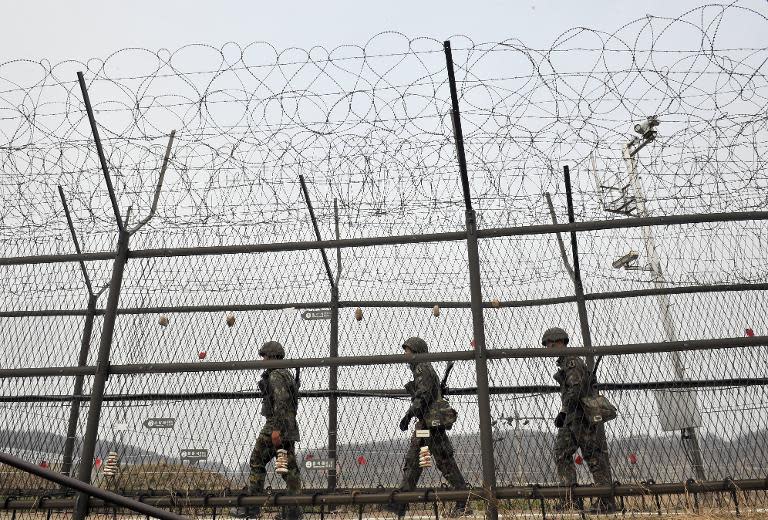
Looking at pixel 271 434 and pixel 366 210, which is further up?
pixel 366 210

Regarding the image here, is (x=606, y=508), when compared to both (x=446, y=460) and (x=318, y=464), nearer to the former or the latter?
(x=446, y=460)

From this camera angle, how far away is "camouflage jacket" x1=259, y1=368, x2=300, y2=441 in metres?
5.44

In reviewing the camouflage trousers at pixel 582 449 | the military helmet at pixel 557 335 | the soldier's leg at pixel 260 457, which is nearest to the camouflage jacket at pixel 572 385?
the camouflage trousers at pixel 582 449

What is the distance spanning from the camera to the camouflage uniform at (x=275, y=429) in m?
5.41

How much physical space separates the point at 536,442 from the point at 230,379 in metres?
2.56

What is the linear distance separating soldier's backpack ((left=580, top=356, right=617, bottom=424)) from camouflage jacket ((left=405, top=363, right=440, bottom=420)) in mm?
1277

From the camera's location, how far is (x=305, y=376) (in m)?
5.93

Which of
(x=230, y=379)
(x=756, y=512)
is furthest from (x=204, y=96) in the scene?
(x=756, y=512)

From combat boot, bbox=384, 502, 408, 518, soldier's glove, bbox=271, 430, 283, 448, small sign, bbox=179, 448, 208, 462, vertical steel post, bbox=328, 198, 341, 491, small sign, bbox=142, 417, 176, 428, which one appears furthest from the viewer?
vertical steel post, bbox=328, 198, 341, 491

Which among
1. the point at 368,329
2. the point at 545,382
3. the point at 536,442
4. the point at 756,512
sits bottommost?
the point at 756,512

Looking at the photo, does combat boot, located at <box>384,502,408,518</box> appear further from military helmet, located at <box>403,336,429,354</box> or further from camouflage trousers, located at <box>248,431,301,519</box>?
military helmet, located at <box>403,336,429,354</box>

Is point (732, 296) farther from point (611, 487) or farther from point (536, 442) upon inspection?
point (611, 487)

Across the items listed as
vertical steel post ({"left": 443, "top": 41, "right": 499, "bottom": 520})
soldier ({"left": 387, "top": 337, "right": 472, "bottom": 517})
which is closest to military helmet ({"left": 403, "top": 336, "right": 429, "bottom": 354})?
soldier ({"left": 387, "top": 337, "right": 472, "bottom": 517})

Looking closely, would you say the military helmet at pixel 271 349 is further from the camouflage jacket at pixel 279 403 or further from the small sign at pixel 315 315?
the small sign at pixel 315 315
